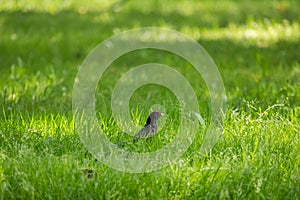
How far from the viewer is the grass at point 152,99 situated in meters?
3.19

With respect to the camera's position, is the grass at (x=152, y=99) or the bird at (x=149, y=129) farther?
the bird at (x=149, y=129)

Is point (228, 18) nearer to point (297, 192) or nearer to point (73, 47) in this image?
point (73, 47)

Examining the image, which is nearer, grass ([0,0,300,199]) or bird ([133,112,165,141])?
grass ([0,0,300,199])

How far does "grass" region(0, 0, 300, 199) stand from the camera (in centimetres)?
319

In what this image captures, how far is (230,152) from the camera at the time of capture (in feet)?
→ 11.9

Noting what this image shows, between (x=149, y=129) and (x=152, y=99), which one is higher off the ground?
(x=152, y=99)

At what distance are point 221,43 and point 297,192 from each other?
15.8 feet

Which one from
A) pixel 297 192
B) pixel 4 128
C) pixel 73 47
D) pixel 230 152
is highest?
pixel 73 47

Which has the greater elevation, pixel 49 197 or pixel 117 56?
pixel 117 56

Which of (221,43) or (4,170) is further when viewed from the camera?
(221,43)

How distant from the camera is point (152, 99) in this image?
202 inches

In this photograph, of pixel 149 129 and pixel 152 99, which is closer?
pixel 149 129

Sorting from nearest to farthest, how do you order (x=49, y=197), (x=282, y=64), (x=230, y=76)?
(x=49, y=197) → (x=230, y=76) → (x=282, y=64)

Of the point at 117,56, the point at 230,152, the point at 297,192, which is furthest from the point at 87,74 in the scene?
the point at 297,192
